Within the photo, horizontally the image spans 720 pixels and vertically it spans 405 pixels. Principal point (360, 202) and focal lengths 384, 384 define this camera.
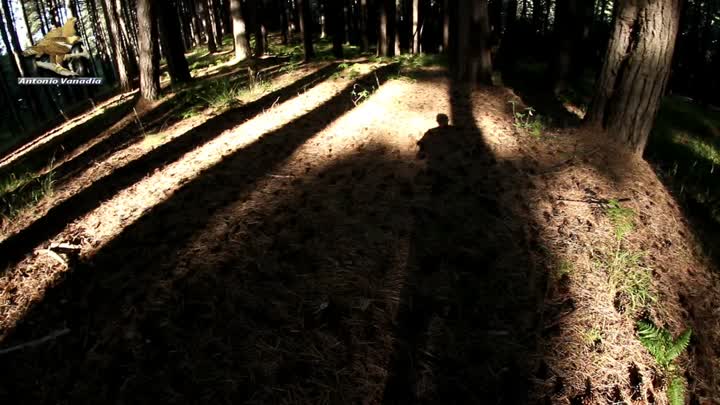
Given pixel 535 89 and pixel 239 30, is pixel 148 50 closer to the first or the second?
pixel 239 30

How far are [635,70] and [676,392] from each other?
3842 mm

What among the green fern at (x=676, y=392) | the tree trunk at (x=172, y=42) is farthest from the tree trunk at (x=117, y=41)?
the green fern at (x=676, y=392)

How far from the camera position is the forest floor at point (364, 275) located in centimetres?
242

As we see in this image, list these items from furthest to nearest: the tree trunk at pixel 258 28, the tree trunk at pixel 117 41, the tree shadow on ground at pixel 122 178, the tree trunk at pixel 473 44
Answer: the tree trunk at pixel 258 28 → the tree trunk at pixel 117 41 → the tree trunk at pixel 473 44 → the tree shadow on ground at pixel 122 178

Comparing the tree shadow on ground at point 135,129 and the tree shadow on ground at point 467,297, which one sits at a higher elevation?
the tree shadow on ground at point 135,129

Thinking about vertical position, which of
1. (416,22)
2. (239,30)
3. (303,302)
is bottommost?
(303,302)

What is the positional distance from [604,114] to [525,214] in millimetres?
2539

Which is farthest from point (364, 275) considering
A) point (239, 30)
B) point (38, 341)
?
point (239, 30)

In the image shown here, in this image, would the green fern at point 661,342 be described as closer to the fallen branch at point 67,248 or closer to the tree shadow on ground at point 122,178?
the fallen branch at point 67,248

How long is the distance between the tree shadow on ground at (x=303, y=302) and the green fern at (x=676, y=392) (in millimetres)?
892

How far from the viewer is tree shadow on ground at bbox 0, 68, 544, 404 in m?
2.36

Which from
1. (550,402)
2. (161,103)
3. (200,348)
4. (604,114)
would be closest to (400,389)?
(550,402)

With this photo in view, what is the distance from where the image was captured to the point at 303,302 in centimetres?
280

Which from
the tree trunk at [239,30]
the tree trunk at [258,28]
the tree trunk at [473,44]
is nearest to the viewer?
the tree trunk at [473,44]
